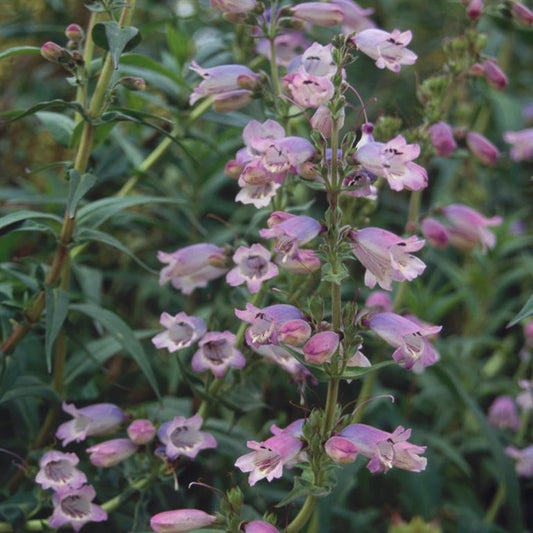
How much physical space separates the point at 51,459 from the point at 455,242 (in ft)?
2.92

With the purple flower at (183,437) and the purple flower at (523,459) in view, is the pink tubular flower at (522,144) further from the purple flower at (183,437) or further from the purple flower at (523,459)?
the purple flower at (183,437)

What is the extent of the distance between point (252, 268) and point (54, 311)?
0.94ft

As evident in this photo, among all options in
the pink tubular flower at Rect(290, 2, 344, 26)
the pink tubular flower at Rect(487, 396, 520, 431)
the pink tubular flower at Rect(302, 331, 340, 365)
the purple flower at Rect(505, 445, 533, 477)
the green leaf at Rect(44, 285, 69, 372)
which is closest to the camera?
the pink tubular flower at Rect(302, 331, 340, 365)

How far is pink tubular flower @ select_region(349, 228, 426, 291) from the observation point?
1.02 meters

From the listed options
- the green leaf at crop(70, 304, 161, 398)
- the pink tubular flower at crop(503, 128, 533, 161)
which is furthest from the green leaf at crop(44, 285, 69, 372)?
the pink tubular flower at crop(503, 128, 533, 161)

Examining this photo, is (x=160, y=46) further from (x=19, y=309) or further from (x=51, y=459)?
(x=51, y=459)

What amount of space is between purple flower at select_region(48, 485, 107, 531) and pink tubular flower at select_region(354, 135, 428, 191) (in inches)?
24.0

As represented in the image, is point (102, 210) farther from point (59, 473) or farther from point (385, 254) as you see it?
point (385, 254)

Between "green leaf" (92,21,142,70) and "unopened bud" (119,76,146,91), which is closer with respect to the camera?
"green leaf" (92,21,142,70)

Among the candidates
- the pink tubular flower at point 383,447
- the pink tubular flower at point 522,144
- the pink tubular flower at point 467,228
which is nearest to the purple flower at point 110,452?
the pink tubular flower at point 383,447

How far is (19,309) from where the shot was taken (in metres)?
1.33

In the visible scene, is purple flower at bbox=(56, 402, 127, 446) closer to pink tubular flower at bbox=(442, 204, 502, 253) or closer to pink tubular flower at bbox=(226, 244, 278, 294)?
pink tubular flower at bbox=(226, 244, 278, 294)

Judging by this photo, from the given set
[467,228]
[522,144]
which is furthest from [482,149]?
[522,144]

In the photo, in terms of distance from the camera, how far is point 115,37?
117cm
